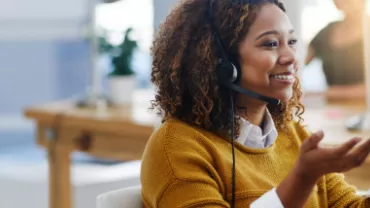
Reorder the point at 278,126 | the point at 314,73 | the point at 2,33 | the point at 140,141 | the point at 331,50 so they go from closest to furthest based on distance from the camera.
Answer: the point at 278,126, the point at 140,141, the point at 331,50, the point at 314,73, the point at 2,33

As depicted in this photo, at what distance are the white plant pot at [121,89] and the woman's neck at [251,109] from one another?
1.48 meters

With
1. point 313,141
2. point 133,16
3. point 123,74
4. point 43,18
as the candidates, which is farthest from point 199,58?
point 43,18

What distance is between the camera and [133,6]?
13.6 feet

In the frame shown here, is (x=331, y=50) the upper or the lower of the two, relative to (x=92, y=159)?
upper

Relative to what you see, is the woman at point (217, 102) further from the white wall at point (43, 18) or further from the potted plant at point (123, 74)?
the white wall at point (43, 18)

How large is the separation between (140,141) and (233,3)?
3.77 feet

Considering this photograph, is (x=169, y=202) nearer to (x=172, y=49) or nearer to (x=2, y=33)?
(x=172, y=49)

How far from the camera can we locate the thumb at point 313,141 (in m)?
0.96

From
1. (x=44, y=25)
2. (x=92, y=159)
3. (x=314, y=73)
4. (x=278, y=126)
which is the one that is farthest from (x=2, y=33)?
(x=278, y=126)

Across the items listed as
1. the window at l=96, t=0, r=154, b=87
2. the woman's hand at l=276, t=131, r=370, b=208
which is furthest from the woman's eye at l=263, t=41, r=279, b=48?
the window at l=96, t=0, r=154, b=87

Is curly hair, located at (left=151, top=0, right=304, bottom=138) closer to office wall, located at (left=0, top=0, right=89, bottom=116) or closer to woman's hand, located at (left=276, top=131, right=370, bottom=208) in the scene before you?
woman's hand, located at (left=276, top=131, right=370, bottom=208)

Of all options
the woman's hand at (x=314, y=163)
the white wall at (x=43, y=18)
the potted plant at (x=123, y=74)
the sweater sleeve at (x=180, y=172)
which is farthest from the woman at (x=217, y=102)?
the white wall at (x=43, y=18)

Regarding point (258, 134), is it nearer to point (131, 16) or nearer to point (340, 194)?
point (340, 194)

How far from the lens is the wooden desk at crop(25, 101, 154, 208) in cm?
231
